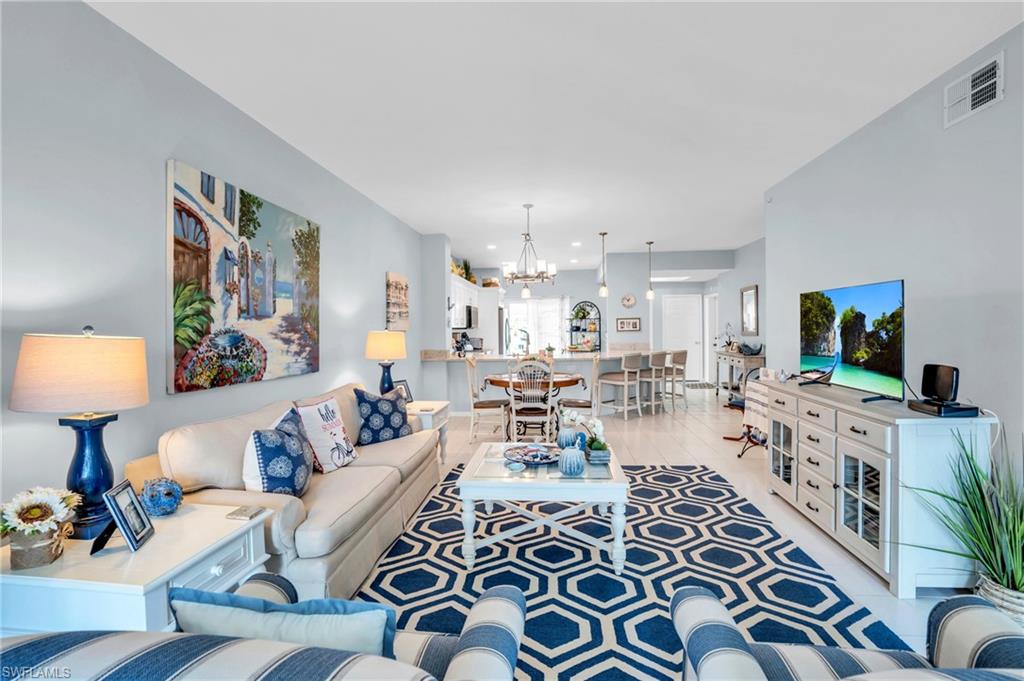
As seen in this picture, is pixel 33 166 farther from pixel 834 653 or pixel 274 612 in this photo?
pixel 834 653

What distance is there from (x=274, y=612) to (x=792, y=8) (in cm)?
277

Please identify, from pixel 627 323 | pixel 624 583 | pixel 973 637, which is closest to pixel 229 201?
pixel 624 583

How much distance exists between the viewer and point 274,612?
0.86 m

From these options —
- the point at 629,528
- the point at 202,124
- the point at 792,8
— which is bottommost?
the point at 629,528

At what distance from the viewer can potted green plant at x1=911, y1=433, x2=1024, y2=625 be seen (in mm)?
1998

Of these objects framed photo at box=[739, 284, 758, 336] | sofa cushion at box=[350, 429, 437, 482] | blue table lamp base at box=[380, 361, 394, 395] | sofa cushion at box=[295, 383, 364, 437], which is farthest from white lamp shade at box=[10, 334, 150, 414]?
framed photo at box=[739, 284, 758, 336]

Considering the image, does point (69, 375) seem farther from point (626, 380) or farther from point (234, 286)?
point (626, 380)

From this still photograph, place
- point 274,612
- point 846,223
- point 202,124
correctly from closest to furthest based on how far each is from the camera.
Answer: point 274,612 → point 202,124 → point 846,223

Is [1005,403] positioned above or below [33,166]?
below

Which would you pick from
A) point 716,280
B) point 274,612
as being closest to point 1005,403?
point 274,612

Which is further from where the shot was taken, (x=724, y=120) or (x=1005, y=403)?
(x=724, y=120)

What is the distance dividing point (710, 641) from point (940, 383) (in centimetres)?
210

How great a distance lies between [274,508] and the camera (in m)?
2.06

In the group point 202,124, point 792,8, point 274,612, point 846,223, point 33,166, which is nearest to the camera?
point 274,612
